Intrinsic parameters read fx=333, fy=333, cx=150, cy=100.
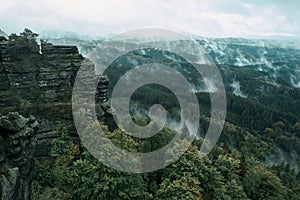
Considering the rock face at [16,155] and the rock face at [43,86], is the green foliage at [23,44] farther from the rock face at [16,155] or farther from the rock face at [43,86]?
the rock face at [16,155]

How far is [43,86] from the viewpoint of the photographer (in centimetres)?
5781

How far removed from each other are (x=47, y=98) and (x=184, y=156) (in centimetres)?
2703

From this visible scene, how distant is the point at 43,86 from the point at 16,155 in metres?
30.8

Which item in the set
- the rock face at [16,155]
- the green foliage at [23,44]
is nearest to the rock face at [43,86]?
the green foliage at [23,44]

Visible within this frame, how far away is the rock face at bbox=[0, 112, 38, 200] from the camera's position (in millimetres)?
25984

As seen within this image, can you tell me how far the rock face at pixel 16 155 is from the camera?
2598 cm

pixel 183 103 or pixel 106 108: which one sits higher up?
pixel 106 108

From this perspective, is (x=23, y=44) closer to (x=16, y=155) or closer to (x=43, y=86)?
(x=43, y=86)

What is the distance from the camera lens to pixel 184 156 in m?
42.4

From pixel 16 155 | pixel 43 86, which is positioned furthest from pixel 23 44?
pixel 16 155

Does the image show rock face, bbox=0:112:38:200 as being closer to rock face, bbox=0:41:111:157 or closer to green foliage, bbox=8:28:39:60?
rock face, bbox=0:41:111:157

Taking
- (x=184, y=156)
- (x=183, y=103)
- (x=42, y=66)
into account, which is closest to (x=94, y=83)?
(x=42, y=66)

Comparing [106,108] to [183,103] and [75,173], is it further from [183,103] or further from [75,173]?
[183,103]

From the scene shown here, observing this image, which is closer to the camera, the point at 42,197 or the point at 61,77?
the point at 42,197
